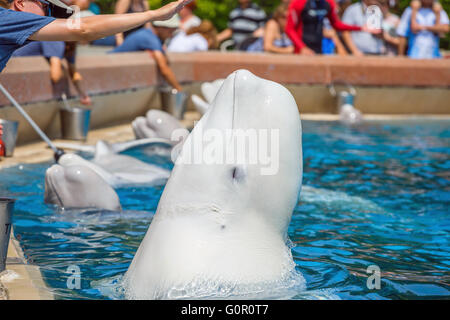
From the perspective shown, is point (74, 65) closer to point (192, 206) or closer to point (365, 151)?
point (365, 151)

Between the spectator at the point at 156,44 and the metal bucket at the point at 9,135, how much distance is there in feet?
11.7

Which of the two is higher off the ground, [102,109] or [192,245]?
[192,245]

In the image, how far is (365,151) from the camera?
834 centimetres

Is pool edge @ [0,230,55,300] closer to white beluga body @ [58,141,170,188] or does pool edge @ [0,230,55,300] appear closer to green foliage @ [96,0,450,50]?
white beluga body @ [58,141,170,188]

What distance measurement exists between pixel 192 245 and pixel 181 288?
175 millimetres

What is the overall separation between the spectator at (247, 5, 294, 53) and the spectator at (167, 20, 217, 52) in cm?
93

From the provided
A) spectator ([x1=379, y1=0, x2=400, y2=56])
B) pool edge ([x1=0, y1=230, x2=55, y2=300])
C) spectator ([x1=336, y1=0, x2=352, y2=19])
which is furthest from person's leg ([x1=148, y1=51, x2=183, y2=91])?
pool edge ([x1=0, y1=230, x2=55, y2=300])

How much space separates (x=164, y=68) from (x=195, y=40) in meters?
2.33

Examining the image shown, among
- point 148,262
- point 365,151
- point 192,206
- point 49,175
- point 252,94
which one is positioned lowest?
point 365,151

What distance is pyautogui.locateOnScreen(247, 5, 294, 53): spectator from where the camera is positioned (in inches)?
474

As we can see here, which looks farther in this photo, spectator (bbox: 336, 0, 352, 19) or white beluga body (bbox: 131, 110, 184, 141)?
spectator (bbox: 336, 0, 352, 19)

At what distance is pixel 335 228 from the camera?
5.16 meters

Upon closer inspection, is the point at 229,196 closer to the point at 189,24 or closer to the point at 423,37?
the point at 423,37
